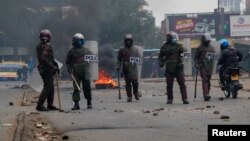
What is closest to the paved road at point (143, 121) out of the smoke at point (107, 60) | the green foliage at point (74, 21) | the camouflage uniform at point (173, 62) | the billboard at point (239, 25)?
the camouflage uniform at point (173, 62)

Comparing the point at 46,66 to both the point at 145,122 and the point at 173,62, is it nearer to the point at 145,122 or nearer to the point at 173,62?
the point at 173,62

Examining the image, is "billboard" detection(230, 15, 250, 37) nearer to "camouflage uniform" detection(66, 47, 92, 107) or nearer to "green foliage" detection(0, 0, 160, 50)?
"green foliage" detection(0, 0, 160, 50)

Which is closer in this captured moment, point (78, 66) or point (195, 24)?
point (78, 66)

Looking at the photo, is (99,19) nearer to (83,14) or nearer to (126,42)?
(83,14)

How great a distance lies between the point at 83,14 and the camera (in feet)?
109

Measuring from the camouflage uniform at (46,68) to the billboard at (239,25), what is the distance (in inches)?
1778

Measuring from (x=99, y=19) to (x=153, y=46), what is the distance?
41052 mm

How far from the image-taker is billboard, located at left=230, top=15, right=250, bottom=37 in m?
58.0

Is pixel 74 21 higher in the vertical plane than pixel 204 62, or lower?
higher

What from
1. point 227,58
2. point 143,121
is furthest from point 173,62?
point 143,121

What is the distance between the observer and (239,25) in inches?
2295

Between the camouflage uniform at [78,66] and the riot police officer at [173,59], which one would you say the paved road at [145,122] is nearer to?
the camouflage uniform at [78,66]

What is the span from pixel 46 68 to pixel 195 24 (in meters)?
45.7

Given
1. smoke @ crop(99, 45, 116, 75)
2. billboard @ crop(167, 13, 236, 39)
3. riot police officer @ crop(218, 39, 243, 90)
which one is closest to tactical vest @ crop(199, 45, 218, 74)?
riot police officer @ crop(218, 39, 243, 90)
